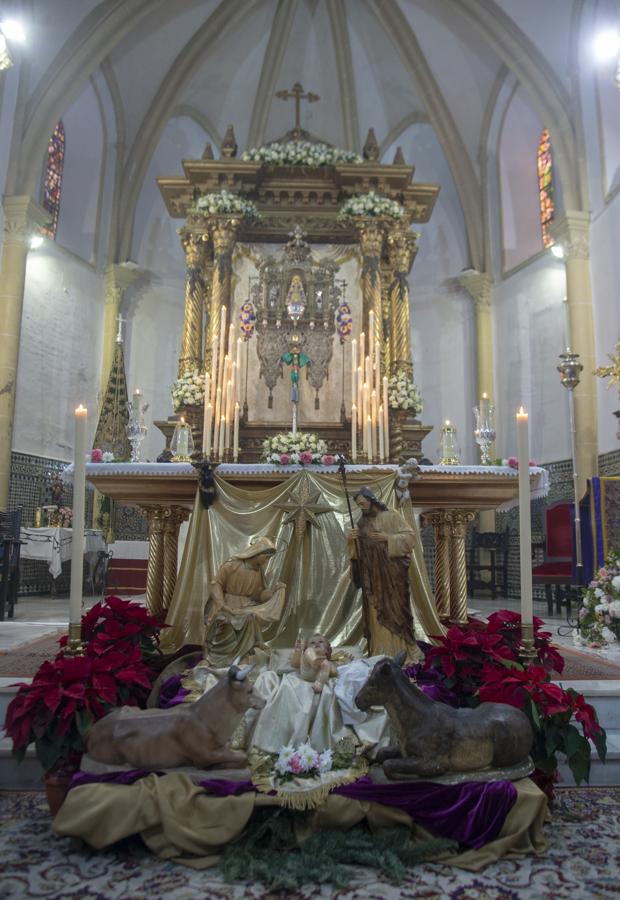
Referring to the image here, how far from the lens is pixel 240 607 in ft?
15.1

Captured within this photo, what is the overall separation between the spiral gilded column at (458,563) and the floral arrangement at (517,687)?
89.1 inches

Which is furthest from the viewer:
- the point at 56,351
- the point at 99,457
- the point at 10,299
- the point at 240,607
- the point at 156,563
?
the point at 56,351

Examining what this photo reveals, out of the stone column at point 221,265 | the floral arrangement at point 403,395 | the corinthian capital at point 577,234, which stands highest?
the corinthian capital at point 577,234

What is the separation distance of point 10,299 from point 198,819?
34.9 ft

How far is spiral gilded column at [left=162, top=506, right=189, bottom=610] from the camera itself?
20.8 feet

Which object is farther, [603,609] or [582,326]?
[582,326]

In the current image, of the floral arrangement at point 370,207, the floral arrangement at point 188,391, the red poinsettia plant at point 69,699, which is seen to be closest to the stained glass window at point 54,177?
the floral arrangement at point 188,391

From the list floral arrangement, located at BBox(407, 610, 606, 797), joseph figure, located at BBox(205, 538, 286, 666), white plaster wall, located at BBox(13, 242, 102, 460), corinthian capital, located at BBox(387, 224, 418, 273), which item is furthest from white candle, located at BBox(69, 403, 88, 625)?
white plaster wall, located at BBox(13, 242, 102, 460)

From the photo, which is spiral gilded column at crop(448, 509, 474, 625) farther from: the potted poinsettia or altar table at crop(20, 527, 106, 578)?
altar table at crop(20, 527, 106, 578)

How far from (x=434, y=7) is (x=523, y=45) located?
7.84 feet

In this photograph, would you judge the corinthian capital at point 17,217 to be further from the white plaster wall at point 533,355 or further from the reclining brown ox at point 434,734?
the reclining brown ox at point 434,734

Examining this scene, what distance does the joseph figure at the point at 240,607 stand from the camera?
4520 millimetres

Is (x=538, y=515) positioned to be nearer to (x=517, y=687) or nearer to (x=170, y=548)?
(x=170, y=548)

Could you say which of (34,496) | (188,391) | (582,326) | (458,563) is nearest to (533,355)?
(582,326)
